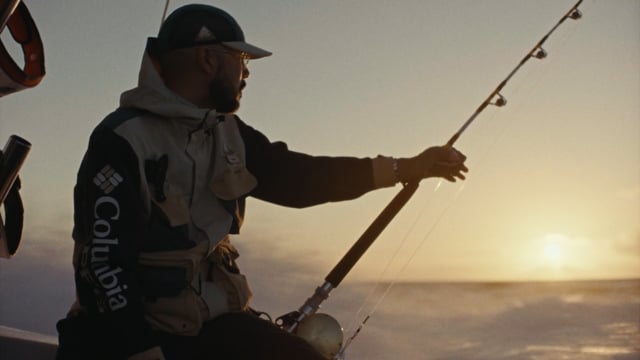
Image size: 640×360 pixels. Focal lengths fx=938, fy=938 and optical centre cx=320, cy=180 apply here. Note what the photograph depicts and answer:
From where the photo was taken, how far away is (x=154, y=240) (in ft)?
10.3

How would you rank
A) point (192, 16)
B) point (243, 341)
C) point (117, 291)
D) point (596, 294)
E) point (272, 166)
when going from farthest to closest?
point (596, 294), point (272, 166), point (192, 16), point (243, 341), point (117, 291)

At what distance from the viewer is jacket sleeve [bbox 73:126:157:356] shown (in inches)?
116

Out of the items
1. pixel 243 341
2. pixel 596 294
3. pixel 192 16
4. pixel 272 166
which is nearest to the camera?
pixel 243 341

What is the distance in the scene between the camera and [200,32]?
3457 mm

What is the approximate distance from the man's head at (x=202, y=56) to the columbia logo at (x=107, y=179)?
527 millimetres

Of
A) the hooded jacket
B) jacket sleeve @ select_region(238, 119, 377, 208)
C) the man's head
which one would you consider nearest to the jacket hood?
the hooded jacket

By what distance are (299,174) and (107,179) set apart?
1074 millimetres

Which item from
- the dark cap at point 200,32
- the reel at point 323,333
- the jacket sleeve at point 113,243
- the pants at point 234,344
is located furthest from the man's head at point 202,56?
the reel at point 323,333

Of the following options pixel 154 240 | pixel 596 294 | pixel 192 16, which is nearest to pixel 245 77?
pixel 192 16

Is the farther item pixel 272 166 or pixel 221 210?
pixel 272 166

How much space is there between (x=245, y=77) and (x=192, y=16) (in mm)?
314

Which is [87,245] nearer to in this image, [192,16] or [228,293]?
[228,293]

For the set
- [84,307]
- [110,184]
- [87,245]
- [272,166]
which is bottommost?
[84,307]

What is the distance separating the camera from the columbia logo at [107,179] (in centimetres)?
301
